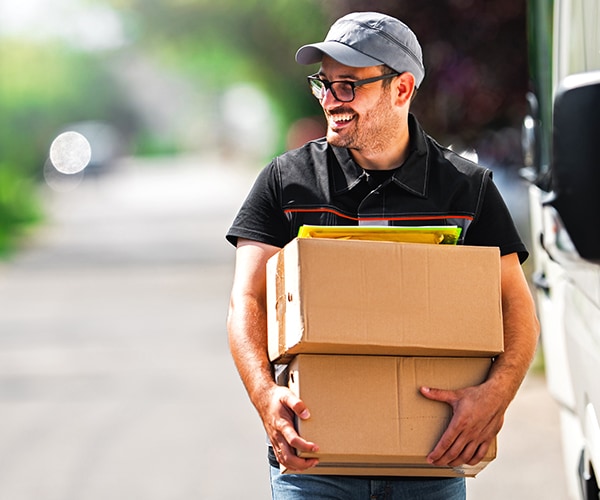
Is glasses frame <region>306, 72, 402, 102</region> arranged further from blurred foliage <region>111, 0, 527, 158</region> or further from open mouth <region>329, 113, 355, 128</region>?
blurred foliage <region>111, 0, 527, 158</region>

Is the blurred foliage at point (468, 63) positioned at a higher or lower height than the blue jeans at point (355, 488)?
higher

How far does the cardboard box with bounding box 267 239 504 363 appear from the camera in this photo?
118 inches

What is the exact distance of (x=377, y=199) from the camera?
3312 mm

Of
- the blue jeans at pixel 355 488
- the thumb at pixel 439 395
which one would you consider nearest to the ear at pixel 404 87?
the thumb at pixel 439 395

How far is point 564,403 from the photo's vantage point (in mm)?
4797

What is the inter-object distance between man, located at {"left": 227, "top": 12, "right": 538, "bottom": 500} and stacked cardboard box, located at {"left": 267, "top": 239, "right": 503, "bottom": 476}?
0.11m

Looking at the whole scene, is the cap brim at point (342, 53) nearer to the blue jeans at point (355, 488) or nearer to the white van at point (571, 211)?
the white van at point (571, 211)

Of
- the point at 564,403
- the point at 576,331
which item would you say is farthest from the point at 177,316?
the point at 576,331

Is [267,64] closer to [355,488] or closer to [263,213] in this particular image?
[263,213]

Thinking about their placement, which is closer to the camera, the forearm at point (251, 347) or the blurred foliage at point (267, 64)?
the forearm at point (251, 347)

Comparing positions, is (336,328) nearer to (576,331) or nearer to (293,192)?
(293,192)

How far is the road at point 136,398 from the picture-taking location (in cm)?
699

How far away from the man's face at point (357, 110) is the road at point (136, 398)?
141 inches

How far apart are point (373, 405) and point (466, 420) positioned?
21 centimetres
